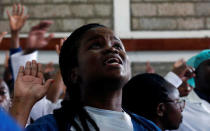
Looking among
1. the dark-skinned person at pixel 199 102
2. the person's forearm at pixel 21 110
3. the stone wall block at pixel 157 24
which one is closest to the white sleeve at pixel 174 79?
the dark-skinned person at pixel 199 102

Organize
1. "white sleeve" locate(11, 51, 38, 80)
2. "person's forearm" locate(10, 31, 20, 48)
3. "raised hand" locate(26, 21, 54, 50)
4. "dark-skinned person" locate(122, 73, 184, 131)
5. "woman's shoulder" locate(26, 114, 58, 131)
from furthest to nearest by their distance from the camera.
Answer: "person's forearm" locate(10, 31, 20, 48)
"raised hand" locate(26, 21, 54, 50)
"white sleeve" locate(11, 51, 38, 80)
"dark-skinned person" locate(122, 73, 184, 131)
"woman's shoulder" locate(26, 114, 58, 131)

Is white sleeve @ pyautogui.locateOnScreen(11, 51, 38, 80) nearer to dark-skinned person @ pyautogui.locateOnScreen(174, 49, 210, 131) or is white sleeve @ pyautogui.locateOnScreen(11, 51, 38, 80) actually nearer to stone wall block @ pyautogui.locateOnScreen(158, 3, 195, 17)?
dark-skinned person @ pyautogui.locateOnScreen(174, 49, 210, 131)

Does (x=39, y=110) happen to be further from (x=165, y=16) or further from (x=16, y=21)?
(x=165, y=16)

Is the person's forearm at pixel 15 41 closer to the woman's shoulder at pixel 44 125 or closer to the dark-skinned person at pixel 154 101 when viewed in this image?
the dark-skinned person at pixel 154 101

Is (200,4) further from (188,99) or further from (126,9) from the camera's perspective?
(188,99)

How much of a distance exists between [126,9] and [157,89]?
3.45 meters

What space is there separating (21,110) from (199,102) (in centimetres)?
167

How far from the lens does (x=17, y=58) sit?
212cm

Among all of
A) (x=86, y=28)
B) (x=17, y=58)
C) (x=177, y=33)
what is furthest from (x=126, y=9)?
(x=86, y=28)

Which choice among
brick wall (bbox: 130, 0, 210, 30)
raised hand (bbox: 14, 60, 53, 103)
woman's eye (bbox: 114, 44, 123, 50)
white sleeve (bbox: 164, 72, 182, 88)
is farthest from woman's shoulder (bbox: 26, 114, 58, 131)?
brick wall (bbox: 130, 0, 210, 30)

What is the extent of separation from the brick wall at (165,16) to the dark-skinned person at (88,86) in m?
3.93

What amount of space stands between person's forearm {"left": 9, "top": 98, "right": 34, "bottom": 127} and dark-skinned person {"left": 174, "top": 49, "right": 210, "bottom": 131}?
139 cm

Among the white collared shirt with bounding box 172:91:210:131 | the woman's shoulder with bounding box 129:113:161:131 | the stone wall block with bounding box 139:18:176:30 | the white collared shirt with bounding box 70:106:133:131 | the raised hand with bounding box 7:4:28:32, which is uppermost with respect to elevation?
the raised hand with bounding box 7:4:28:32

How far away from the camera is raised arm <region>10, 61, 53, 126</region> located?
121cm
